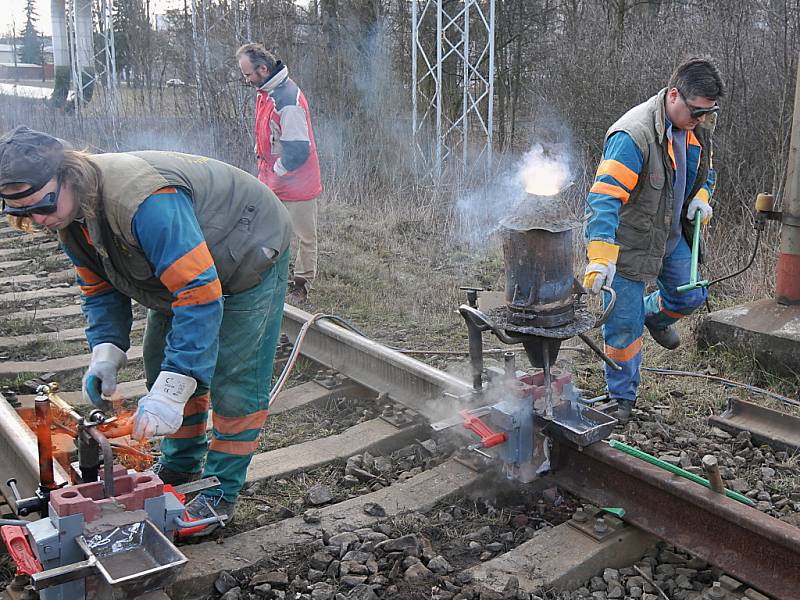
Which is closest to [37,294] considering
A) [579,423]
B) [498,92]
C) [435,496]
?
[435,496]

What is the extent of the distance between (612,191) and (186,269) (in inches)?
100

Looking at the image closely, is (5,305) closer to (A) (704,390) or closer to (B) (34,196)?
(B) (34,196)

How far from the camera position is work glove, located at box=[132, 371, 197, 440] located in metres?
2.80

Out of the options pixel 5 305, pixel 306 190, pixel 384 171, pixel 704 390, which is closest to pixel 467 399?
pixel 704 390

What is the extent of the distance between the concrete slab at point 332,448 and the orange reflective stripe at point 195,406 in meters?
0.47

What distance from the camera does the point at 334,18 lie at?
20406mm

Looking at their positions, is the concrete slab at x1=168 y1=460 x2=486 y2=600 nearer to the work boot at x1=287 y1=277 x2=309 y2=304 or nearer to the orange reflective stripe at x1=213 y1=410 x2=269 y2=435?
the orange reflective stripe at x1=213 y1=410 x2=269 y2=435

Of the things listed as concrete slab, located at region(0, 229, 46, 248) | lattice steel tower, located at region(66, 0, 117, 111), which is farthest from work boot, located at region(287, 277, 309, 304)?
lattice steel tower, located at region(66, 0, 117, 111)

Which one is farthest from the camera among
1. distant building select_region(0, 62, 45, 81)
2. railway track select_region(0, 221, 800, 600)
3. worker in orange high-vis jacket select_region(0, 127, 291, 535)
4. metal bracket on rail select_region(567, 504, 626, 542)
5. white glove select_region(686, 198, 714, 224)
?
distant building select_region(0, 62, 45, 81)

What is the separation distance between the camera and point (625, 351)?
4.75 m

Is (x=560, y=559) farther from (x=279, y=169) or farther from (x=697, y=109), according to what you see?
(x=279, y=169)

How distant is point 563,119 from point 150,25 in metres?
10.9

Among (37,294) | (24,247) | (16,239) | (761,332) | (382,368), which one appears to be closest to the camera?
(382,368)

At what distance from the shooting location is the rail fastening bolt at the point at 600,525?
339 cm
